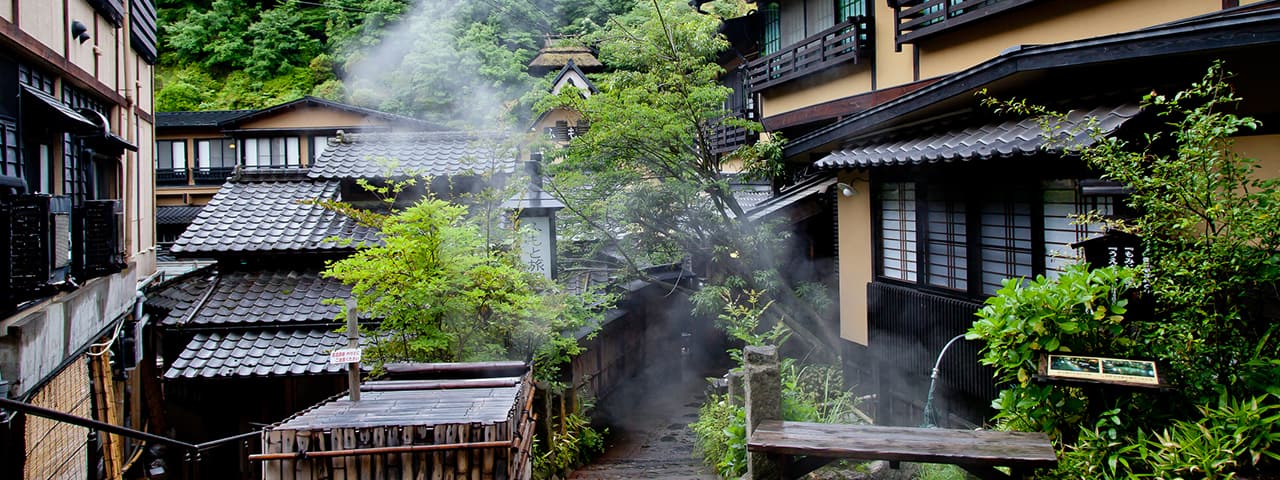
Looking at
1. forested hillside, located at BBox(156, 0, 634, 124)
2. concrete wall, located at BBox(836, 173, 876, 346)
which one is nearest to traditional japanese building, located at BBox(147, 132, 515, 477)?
concrete wall, located at BBox(836, 173, 876, 346)

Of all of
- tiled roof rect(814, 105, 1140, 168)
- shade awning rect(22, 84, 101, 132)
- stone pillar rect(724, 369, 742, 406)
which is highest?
shade awning rect(22, 84, 101, 132)

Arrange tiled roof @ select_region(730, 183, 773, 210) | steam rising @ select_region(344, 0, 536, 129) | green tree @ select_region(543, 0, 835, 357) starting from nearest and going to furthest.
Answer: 1. green tree @ select_region(543, 0, 835, 357)
2. tiled roof @ select_region(730, 183, 773, 210)
3. steam rising @ select_region(344, 0, 536, 129)

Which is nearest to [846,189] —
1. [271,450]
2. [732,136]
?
[271,450]

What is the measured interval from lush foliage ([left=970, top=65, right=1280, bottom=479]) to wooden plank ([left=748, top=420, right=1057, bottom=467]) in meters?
0.36

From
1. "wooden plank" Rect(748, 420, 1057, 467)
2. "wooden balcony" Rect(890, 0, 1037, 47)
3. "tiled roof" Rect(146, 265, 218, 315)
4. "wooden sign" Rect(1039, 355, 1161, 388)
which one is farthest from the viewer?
"tiled roof" Rect(146, 265, 218, 315)

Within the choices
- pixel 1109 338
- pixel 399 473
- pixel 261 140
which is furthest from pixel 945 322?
pixel 261 140

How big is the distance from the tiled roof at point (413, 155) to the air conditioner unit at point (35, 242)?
6.69 metres

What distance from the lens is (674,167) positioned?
50.1 feet

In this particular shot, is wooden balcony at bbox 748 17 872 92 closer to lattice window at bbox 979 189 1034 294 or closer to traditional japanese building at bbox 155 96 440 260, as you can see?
lattice window at bbox 979 189 1034 294

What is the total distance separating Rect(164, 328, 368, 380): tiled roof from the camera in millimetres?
10945

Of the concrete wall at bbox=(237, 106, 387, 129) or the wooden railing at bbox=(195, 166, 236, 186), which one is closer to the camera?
the concrete wall at bbox=(237, 106, 387, 129)

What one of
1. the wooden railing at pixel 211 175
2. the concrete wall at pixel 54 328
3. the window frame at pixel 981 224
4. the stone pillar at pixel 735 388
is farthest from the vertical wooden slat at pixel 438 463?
the wooden railing at pixel 211 175

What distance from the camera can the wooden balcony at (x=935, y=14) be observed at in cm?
1048

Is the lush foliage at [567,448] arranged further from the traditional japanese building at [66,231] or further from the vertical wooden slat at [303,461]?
the traditional japanese building at [66,231]
